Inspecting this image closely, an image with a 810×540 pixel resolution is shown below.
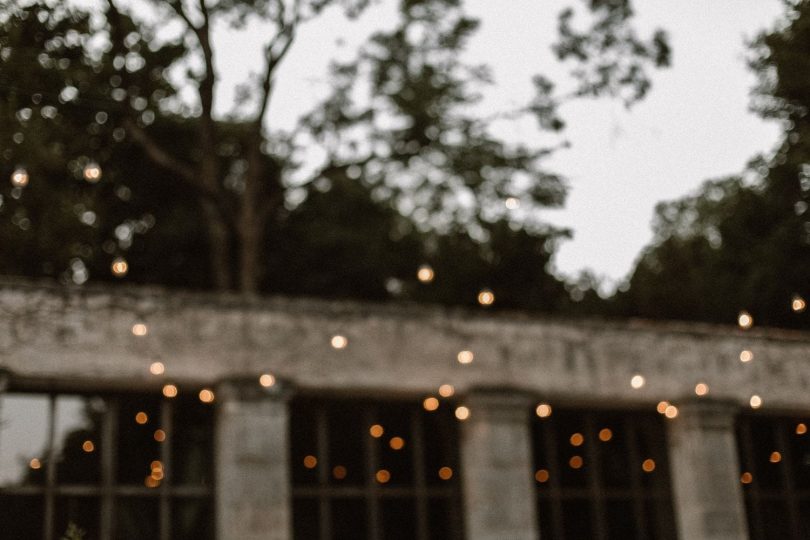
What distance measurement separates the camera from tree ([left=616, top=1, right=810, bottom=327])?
20.3 m

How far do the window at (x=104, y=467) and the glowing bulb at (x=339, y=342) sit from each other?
76.6 inches

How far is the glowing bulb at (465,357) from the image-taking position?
47.4 ft

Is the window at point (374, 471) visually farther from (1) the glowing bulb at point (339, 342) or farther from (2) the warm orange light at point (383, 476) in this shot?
(1) the glowing bulb at point (339, 342)

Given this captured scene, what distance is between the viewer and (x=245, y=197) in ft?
69.0

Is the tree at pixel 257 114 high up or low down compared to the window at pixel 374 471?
up

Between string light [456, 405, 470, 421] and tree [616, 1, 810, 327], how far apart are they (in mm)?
5670

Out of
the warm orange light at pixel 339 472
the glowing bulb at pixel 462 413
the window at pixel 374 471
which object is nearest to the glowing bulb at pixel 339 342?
the window at pixel 374 471

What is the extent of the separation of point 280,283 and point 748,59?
12.3 metres

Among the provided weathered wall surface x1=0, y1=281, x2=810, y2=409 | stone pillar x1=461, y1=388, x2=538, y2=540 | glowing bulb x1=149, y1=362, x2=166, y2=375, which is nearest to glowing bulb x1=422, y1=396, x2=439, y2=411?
weathered wall surface x1=0, y1=281, x2=810, y2=409

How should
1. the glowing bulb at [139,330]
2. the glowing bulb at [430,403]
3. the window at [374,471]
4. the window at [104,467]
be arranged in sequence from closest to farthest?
1. the window at [104,467]
2. the glowing bulb at [139,330]
3. the window at [374,471]
4. the glowing bulb at [430,403]

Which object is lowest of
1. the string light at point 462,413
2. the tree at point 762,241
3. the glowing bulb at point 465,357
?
the string light at point 462,413

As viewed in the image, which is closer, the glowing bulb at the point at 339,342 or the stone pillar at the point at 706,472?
the glowing bulb at the point at 339,342

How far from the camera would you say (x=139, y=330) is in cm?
1297

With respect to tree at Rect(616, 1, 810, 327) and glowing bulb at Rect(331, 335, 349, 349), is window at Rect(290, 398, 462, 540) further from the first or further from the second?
tree at Rect(616, 1, 810, 327)
